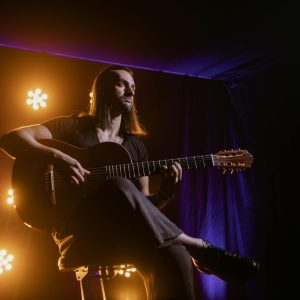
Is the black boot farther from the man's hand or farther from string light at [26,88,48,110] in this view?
string light at [26,88,48,110]

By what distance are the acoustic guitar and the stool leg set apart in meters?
0.36

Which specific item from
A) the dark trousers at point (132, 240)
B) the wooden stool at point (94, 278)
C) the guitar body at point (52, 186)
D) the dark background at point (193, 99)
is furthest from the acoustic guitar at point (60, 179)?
the dark background at point (193, 99)

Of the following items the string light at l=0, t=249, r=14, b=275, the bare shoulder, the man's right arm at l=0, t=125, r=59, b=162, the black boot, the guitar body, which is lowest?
the string light at l=0, t=249, r=14, b=275

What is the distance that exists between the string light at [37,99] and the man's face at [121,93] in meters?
0.83

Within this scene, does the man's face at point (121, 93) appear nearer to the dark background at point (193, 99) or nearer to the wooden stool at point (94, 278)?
the dark background at point (193, 99)

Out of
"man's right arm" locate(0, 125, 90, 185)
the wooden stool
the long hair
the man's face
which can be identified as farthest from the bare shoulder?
the wooden stool

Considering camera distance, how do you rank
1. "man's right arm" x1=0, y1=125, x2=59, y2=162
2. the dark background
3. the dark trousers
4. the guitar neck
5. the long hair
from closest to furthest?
the dark trousers, "man's right arm" x1=0, y1=125, x2=59, y2=162, the guitar neck, the long hair, the dark background

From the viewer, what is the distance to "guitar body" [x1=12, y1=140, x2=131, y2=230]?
185cm

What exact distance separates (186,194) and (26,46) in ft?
7.08

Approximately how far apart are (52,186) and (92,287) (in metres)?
0.63

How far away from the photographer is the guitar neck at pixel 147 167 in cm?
205

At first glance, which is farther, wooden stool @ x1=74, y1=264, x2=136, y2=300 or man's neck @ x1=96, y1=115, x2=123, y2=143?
man's neck @ x1=96, y1=115, x2=123, y2=143

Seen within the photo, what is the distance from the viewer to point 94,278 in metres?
1.88

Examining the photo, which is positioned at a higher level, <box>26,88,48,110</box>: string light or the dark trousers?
<box>26,88,48,110</box>: string light
